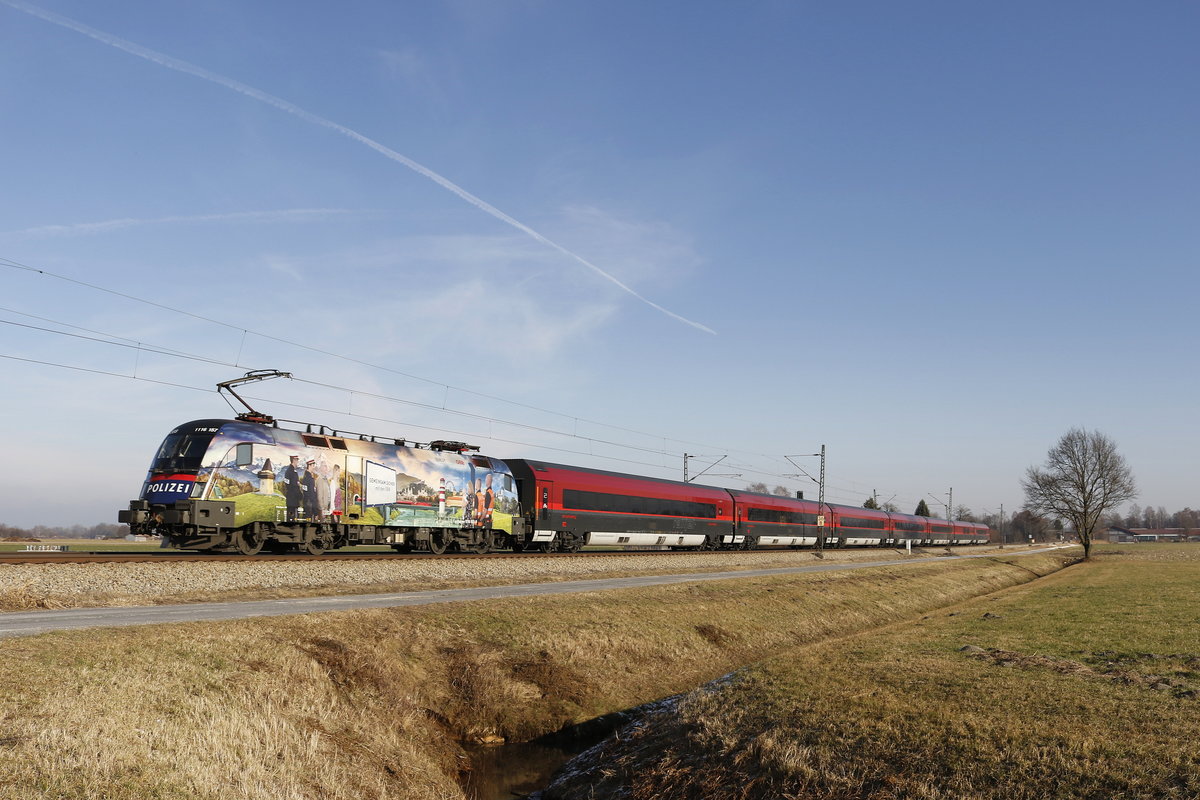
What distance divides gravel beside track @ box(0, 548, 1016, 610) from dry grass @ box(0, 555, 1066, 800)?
5721 mm

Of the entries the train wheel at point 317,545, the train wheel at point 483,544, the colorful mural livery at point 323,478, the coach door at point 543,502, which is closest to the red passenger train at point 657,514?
the coach door at point 543,502

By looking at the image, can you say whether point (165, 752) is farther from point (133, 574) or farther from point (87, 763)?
point (133, 574)

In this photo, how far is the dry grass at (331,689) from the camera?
940 cm

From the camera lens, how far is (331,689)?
1345cm

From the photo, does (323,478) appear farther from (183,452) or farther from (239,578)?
(239,578)

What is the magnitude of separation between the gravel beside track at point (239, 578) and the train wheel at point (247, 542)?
3.36m

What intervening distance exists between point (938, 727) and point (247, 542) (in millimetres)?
23463

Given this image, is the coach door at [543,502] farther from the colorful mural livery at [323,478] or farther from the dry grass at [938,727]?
the dry grass at [938,727]

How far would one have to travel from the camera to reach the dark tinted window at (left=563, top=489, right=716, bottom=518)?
43.2 metres

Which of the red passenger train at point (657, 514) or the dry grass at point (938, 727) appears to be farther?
the red passenger train at point (657, 514)

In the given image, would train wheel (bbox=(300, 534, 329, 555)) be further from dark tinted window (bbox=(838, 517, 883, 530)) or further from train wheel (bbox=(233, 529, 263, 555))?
dark tinted window (bbox=(838, 517, 883, 530))

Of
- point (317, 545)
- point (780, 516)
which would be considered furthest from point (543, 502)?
point (780, 516)

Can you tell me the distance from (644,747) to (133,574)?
15233 mm

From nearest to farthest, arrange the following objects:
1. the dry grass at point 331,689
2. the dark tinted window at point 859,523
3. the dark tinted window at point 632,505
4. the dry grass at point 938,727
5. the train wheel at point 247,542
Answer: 1. the dry grass at point 938,727
2. the dry grass at point 331,689
3. the train wheel at point 247,542
4. the dark tinted window at point 632,505
5. the dark tinted window at point 859,523
